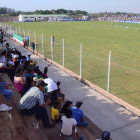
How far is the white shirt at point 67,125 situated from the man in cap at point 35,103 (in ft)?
1.81

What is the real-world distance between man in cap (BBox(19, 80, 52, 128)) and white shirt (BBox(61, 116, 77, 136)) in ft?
1.81

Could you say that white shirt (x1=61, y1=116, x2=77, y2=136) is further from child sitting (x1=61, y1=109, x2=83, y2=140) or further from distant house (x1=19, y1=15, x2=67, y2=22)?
distant house (x1=19, y1=15, x2=67, y2=22)

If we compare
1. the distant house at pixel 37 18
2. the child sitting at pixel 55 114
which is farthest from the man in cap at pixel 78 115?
the distant house at pixel 37 18

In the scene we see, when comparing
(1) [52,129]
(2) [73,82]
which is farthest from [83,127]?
(2) [73,82]

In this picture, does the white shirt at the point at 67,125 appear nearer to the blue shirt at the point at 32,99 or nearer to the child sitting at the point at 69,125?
the child sitting at the point at 69,125

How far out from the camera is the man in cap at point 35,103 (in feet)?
16.9

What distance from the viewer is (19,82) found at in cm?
696

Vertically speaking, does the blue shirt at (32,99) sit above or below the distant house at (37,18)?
below

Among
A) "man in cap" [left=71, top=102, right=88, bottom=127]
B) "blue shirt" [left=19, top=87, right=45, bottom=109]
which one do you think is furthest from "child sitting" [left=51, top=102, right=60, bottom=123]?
"blue shirt" [left=19, top=87, right=45, bottom=109]

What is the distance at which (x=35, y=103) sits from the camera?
5.23 meters

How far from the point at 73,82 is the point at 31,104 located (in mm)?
5800

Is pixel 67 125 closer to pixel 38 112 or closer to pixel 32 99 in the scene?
pixel 38 112

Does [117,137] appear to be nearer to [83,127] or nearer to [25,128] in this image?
[83,127]

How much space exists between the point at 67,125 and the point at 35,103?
0.97 m
